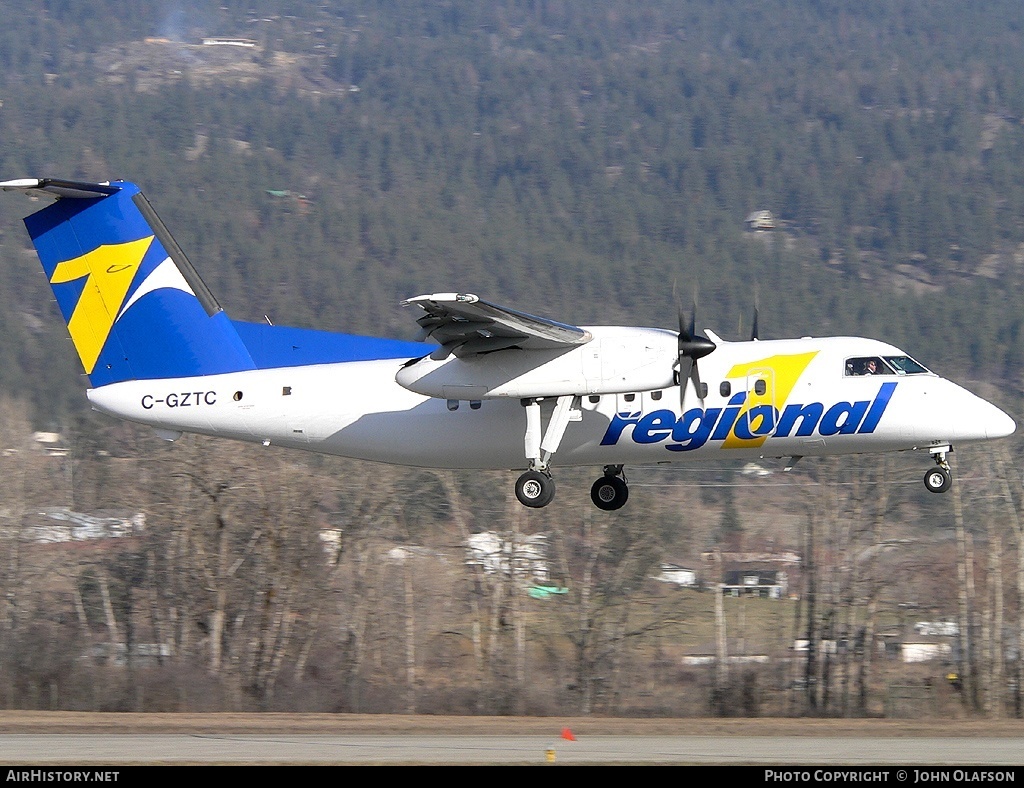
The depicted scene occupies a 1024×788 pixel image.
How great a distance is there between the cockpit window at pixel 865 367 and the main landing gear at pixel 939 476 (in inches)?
52.4

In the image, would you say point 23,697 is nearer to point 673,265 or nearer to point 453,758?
point 453,758

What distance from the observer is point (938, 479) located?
1970cm

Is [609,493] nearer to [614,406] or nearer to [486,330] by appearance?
[614,406]

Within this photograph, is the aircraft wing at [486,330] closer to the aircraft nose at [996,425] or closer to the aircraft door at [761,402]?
the aircraft door at [761,402]

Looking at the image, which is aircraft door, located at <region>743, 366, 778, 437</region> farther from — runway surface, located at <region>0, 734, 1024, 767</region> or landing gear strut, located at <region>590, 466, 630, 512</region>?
runway surface, located at <region>0, 734, 1024, 767</region>

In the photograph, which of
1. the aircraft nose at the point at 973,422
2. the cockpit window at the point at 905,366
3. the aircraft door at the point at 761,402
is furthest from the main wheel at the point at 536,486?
the aircraft nose at the point at 973,422

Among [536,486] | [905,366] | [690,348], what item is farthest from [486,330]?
[905,366]

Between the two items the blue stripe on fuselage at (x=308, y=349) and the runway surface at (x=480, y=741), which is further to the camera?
the blue stripe on fuselage at (x=308, y=349)

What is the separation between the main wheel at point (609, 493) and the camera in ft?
67.6

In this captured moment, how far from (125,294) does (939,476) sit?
38.5ft

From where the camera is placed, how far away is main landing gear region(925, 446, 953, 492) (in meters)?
19.6

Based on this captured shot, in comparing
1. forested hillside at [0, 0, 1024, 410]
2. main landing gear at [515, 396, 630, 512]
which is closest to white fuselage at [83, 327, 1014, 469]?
main landing gear at [515, 396, 630, 512]

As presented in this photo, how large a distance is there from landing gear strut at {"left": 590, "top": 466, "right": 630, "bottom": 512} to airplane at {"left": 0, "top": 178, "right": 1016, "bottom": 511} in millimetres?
32

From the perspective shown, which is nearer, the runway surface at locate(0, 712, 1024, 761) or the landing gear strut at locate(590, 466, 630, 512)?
the runway surface at locate(0, 712, 1024, 761)
